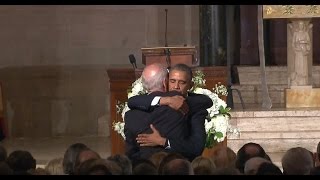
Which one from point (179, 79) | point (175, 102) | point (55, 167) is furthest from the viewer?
point (179, 79)

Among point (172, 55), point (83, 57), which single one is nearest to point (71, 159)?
point (172, 55)

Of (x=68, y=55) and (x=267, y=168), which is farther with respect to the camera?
(x=68, y=55)

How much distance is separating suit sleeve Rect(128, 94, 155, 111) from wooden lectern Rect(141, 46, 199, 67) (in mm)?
3799

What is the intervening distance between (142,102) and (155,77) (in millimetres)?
155

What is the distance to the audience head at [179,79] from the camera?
18.4 ft

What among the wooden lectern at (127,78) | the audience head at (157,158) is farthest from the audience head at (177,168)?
the wooden lectern at (127,78)

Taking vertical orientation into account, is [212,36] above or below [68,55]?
above

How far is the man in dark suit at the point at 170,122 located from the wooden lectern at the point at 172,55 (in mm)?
3792

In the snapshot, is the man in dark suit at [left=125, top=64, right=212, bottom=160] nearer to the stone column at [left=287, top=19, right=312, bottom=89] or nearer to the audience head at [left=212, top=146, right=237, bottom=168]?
the audience head at [left=212, top=146, right=237, bottom=168]

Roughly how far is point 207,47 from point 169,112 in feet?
25.8

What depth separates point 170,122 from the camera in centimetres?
555

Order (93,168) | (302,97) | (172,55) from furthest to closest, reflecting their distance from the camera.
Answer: (302,97) → (172,55) → (93,168)

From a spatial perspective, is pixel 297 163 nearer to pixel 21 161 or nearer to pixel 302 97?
pixel 21 161
